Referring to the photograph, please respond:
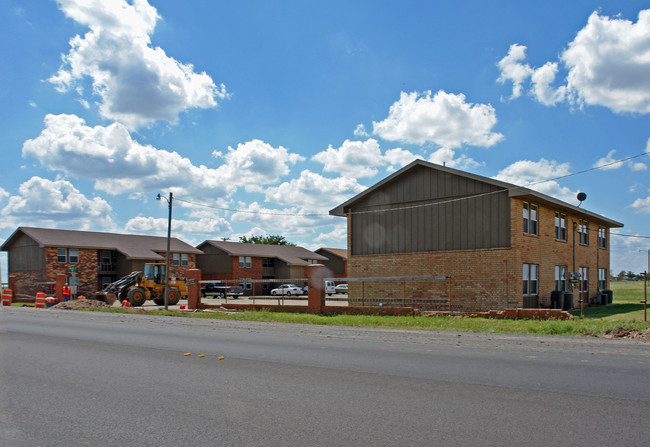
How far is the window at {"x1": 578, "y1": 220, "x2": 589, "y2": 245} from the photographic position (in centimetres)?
3122

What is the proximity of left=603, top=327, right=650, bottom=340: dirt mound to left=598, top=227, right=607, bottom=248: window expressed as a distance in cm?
2208

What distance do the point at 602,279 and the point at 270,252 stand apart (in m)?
36.8

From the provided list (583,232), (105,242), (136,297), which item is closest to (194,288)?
(136,297)

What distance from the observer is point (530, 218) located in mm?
24484

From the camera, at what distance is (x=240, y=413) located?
6270mm

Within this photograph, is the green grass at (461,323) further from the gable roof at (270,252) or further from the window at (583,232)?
the gable roof at (270,252)

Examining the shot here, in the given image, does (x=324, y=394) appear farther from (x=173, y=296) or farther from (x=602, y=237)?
(x=602, y=237)

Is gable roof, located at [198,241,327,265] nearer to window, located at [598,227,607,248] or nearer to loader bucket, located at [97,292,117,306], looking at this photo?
loader bucket, located at [97,292,117,306]

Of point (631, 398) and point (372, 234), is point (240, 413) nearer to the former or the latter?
point (631, 398)

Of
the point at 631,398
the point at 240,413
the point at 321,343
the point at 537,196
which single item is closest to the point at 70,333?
the point at 321,343

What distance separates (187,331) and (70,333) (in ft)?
10.8

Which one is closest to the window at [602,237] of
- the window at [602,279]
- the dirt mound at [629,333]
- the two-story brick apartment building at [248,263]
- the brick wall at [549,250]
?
the brick wall at [549,250]

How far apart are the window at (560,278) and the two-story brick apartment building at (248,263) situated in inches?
1313

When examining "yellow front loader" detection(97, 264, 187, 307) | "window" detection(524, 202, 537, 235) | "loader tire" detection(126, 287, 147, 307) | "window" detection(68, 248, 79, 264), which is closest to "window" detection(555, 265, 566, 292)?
"window" detection(524, 202, 537, 235)
